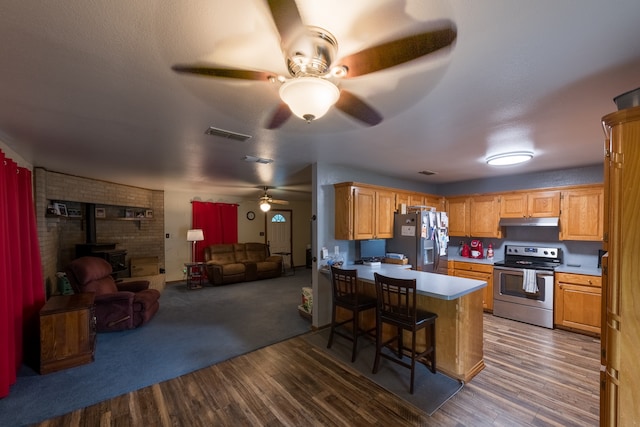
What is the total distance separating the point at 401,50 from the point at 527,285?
14.0ft

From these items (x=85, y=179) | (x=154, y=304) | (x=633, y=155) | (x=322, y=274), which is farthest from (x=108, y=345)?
(x=633, y=155)

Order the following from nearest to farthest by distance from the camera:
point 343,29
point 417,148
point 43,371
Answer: point 343,29 → point 43,371 → point 417,148

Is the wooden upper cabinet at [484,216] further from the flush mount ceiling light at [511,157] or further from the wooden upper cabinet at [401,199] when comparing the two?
the flush mount ceiling light at [511,157]

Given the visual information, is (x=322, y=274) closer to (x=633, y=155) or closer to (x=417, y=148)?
(x=417, y=148)

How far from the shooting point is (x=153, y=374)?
2.76 metres

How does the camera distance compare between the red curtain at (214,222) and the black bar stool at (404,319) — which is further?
the red curtain at (214,222)

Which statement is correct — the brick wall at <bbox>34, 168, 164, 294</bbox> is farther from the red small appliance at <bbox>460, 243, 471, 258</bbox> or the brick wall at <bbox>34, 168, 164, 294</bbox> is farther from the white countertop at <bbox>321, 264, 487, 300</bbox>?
the red small appliance at <bbox>460, 243, 471, 258</bbox>

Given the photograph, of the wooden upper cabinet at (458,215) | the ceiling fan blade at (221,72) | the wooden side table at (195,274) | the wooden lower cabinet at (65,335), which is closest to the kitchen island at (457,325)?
the ceiling fan blade at (221,72)

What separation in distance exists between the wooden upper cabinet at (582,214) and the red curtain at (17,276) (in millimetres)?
6788

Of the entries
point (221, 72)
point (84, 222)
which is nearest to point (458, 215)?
point (221, 72)

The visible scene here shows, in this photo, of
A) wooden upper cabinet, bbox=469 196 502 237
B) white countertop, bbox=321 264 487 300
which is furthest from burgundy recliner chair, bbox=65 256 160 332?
Answer: wooden upper cabinet, bbox=469 196 502 237

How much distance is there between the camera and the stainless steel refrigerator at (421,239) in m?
4.02

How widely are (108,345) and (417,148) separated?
457 cm

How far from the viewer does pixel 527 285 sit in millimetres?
3973
